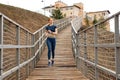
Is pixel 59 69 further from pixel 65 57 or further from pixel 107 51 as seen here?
pixel 107 51

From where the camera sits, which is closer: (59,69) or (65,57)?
(59,69)

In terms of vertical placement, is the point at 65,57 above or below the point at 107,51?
below

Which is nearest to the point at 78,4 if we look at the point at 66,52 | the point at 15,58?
the point at 66,52

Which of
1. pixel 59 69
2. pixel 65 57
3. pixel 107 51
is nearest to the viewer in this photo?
pixel 107 51

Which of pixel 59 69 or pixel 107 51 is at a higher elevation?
pixel 107 51

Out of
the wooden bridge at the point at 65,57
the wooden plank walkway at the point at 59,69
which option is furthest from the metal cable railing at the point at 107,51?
the wooden plank walkway at the point at 59,69

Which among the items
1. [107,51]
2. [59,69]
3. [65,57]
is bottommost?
[59,69]

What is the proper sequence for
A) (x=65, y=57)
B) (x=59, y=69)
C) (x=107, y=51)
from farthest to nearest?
(x=65, y=57), (x=59, y=69), (x=107, y=51)

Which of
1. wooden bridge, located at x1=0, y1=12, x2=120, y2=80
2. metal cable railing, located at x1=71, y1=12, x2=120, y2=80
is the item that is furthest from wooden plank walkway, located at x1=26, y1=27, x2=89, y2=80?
metal cable railing, located at x1=71, y1=12, x2=120, y2=80

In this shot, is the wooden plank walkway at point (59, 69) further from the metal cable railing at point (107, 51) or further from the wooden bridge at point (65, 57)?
the metal cable railing at point (107, 51)

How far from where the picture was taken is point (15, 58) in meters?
7.51

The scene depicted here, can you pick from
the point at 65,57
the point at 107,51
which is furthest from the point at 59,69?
the point at 107,51

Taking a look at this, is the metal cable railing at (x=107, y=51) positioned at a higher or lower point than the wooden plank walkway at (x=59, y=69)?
higher

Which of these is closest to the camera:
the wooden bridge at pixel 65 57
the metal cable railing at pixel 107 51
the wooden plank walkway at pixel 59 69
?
the metal cable railing at pixel 107 51
